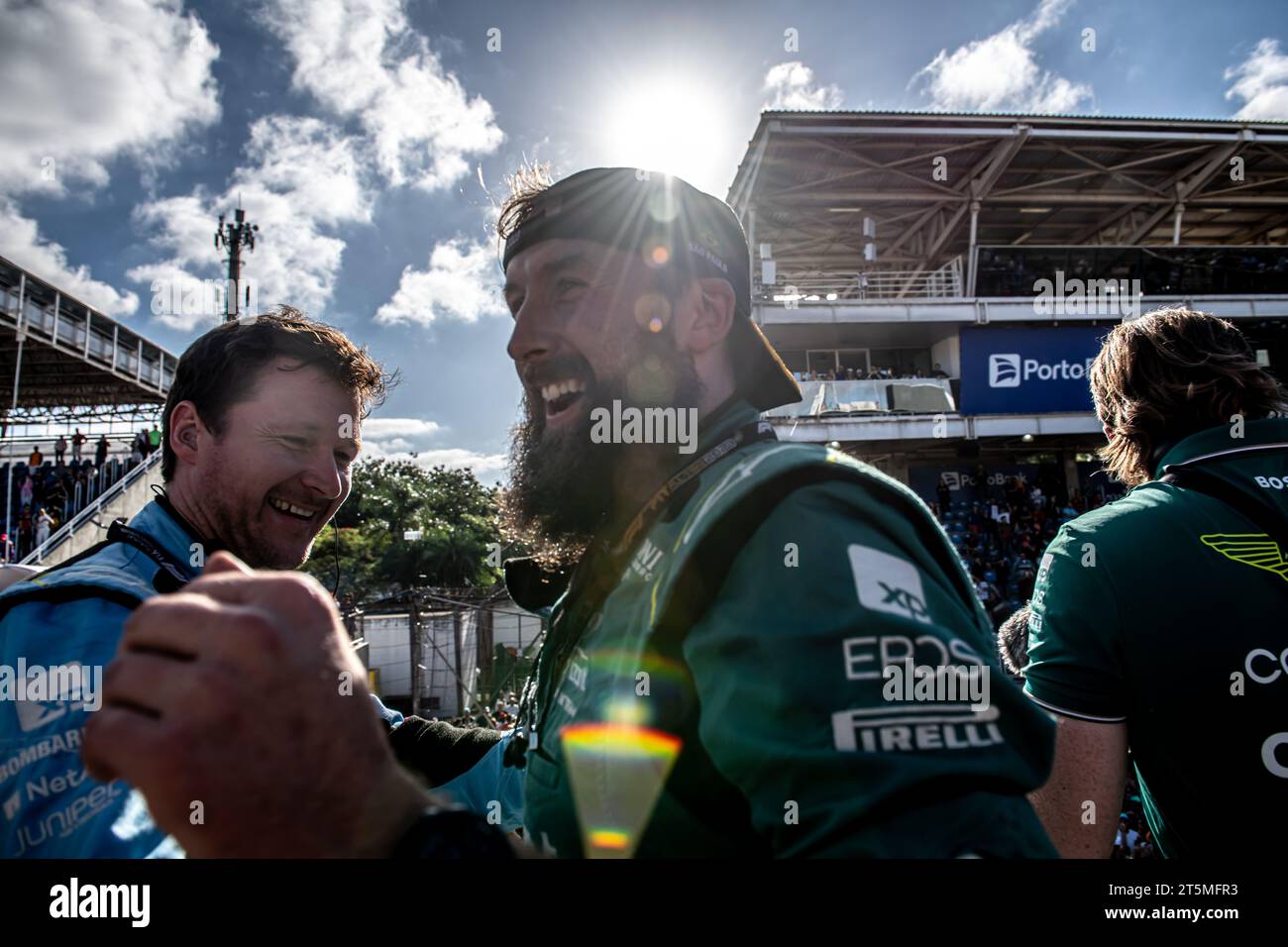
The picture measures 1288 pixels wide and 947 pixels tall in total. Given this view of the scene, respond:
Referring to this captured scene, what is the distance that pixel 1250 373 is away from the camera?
1.91m

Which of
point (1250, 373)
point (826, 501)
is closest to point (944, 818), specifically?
point (826, 501)

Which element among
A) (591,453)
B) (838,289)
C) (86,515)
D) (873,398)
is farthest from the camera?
(838,289)

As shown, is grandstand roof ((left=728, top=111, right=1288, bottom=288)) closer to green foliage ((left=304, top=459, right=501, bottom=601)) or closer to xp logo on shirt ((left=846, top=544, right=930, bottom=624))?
green foliage ((left=304, top=459, right=501, bottom=601))

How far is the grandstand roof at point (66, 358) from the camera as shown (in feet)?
63.1

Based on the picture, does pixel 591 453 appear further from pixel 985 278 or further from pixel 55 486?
pixel 55 486

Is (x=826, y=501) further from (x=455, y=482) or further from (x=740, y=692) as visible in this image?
A: (x=455, y=482)

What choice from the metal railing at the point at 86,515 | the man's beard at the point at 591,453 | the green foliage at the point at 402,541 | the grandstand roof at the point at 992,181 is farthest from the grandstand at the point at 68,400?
the grandstand roof at the point at 992,181

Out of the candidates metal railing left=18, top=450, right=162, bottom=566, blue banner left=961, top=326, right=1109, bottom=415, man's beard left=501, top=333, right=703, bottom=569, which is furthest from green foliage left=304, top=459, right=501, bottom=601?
man's beard left=501, top=333, right=703, bottom=569

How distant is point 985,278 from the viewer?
68.1ft

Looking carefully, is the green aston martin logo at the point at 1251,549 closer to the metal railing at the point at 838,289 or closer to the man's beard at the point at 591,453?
the man's beard at the point at 591,453

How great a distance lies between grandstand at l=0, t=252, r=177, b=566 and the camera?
16297mm

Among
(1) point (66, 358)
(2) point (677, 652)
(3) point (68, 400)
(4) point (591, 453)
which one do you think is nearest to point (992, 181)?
(4) point (591, 453)

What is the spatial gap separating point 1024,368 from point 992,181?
21.1 feet

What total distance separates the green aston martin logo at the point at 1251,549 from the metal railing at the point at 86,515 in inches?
654
